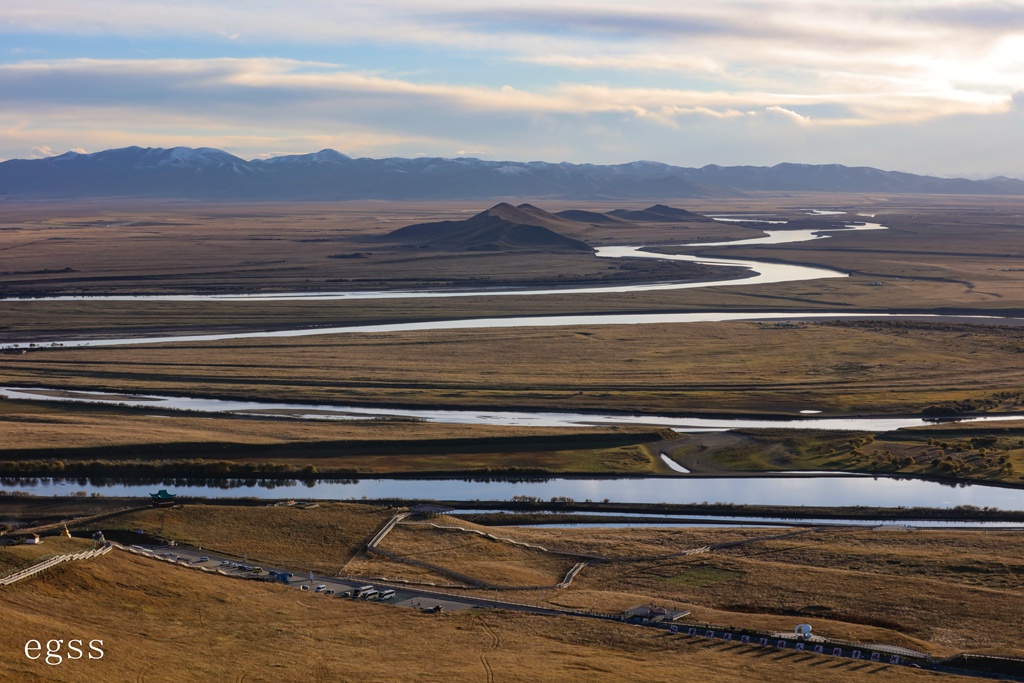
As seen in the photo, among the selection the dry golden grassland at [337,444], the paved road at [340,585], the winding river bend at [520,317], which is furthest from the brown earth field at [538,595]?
the winding river bend at [520,317]

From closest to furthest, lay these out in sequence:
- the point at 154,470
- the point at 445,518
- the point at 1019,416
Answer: the point at 445,518
the point at 154,470
the point at 1019,416

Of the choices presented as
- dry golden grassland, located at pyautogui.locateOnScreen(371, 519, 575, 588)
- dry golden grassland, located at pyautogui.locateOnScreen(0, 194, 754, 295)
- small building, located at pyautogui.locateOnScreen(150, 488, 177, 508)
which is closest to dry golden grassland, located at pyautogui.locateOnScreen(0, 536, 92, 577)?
small building, located at pyautogui.locateOnScreen(150, 488, 177, 508)

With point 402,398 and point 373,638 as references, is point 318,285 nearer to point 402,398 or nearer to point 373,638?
point 402,398

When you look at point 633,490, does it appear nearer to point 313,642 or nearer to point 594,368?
point 313,642

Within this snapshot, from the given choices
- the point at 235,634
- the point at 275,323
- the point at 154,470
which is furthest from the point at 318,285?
the point at 235,634

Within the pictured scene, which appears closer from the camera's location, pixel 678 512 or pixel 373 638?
pixel 373 638

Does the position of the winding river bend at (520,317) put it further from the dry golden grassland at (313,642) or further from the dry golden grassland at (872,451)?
the dry golden grassland at (313,642)

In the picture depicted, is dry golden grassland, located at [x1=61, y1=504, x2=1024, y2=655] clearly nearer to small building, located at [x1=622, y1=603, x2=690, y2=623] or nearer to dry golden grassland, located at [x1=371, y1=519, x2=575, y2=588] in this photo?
dry golden grassland, located at [x1=371, y1=519, x2=575, y2=588]
